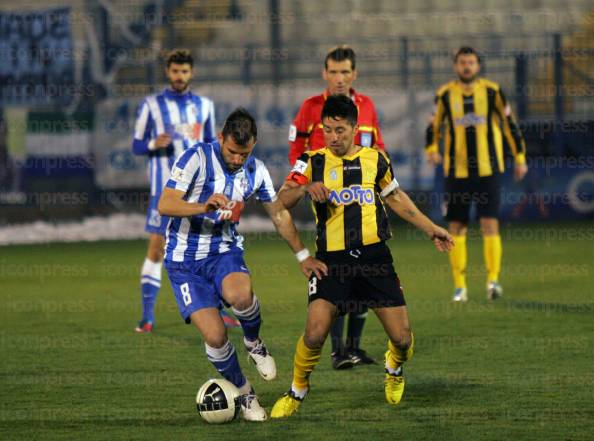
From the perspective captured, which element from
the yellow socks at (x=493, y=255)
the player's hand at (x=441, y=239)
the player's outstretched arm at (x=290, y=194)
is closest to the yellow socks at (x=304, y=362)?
the player's outstretched arm at (x=290, y=194)

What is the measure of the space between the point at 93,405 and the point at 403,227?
37.2 ft

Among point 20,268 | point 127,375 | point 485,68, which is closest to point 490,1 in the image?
point 485,68

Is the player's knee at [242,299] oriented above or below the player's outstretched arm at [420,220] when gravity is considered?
below

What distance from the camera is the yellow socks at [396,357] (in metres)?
6.11

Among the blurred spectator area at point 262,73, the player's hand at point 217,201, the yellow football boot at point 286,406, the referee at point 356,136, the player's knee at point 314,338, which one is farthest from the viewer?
the blurred spectator area at point 262,73

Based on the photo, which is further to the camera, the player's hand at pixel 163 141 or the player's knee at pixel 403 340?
the player's hand at pixel 163 141

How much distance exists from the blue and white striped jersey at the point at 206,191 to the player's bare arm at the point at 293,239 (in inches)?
7.5

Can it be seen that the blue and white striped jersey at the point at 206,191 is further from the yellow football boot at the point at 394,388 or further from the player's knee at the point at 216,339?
the yellow football boot at the point at 394,388

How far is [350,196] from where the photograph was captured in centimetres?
606

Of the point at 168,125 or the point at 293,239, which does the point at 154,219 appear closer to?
the point at 168,125

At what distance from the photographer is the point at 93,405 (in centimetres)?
640

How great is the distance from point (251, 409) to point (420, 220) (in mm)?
1281

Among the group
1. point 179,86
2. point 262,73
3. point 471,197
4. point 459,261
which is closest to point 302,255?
point 179,86

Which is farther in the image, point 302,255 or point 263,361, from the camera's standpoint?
point 263,361
